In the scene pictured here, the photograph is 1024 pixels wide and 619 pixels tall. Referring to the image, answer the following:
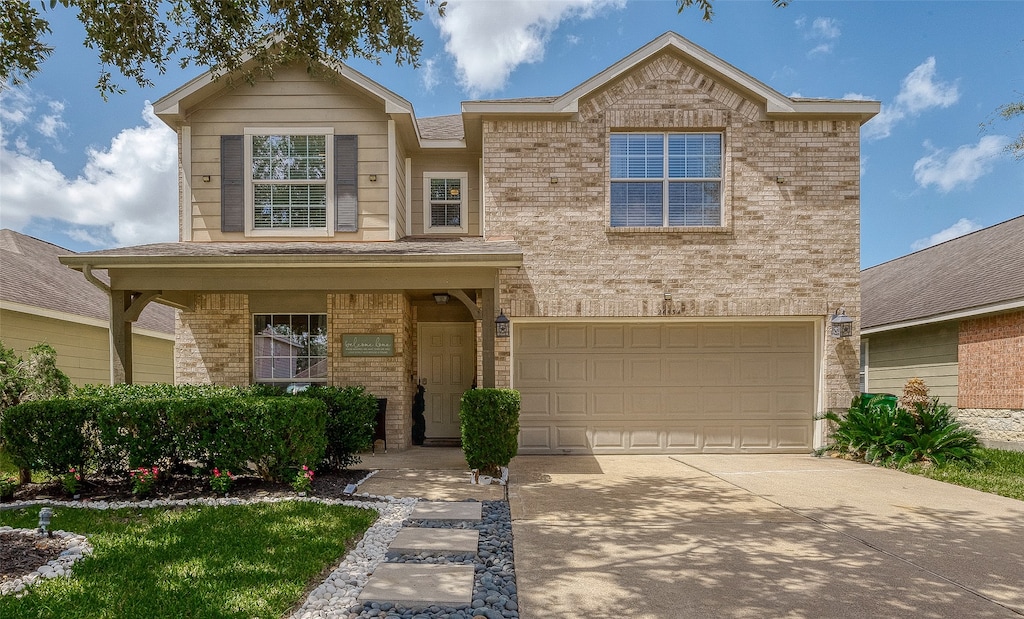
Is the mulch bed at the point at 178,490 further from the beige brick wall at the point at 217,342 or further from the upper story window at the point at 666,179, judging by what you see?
the upper story window at the point at 666,179

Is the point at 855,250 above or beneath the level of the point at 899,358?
above

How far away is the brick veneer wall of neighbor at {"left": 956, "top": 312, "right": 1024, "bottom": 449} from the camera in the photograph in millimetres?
9148

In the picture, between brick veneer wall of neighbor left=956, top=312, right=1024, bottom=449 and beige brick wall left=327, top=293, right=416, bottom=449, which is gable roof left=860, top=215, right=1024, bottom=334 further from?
beige brick wall left=327, top=293, right=416, bottom=449

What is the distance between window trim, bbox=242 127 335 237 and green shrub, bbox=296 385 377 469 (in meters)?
3.21

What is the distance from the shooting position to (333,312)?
8.87 metres

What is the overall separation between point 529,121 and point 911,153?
16482 millimetres

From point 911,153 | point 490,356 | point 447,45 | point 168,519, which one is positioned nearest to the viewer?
point 168,519

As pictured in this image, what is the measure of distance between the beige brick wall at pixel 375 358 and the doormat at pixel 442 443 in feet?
2.97

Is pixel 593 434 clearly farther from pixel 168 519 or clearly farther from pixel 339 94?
pixel 339 94

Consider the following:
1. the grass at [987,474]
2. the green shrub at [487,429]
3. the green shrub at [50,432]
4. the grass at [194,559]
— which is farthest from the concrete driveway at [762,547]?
the green shrub at [50,432]

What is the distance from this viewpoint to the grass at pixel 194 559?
3020 millimetres

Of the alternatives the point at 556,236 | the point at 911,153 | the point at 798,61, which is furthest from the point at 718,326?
the point at 911,153

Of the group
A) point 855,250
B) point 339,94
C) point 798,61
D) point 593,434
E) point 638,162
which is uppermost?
point 798,61

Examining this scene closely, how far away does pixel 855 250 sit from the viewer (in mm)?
8586
